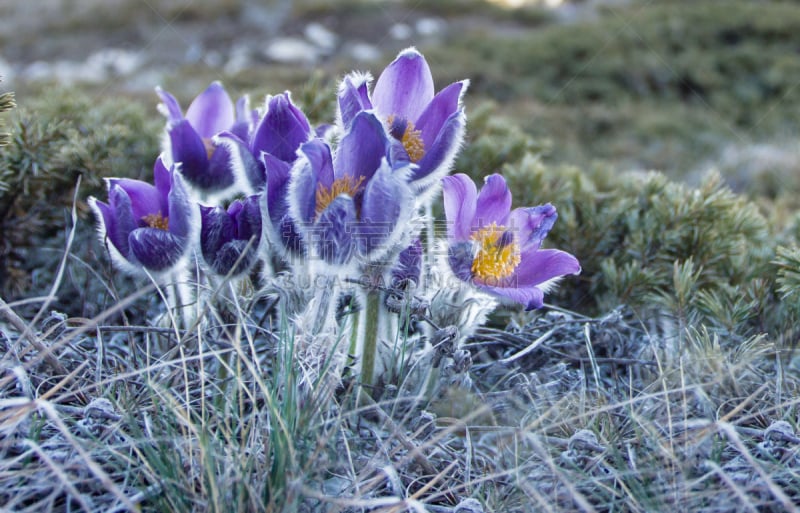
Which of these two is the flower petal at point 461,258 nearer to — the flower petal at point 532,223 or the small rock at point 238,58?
the flower petal at point 532,223

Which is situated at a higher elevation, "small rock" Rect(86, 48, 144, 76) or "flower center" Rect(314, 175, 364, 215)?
"flower center" Rect(314, 175, 364, 215)

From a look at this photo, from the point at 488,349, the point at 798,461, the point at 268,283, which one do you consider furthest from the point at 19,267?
the point at 798,461

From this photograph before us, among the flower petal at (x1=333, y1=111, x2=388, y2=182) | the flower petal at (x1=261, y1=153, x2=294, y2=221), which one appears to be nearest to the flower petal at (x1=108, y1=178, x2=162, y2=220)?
the flower petal at (x1=261, y1=153, x2=294, y2=221)

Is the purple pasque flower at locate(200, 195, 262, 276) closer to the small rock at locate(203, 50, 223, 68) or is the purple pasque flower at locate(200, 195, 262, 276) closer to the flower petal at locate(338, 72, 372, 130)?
the flower petal at locate(338, 72, 372, 130)

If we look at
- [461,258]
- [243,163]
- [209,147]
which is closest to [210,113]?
[209,147]

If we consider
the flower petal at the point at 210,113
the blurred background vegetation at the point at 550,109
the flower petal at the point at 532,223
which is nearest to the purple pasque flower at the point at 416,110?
the flower petal at the point at 532,223

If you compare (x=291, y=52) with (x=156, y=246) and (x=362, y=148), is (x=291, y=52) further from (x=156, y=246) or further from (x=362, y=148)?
(x=362, y=148)

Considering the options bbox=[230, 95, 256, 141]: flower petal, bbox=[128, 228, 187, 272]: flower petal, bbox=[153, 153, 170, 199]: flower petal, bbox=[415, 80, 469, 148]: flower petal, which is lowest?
bbox=[128, 228, 187, 272]: flower petal
